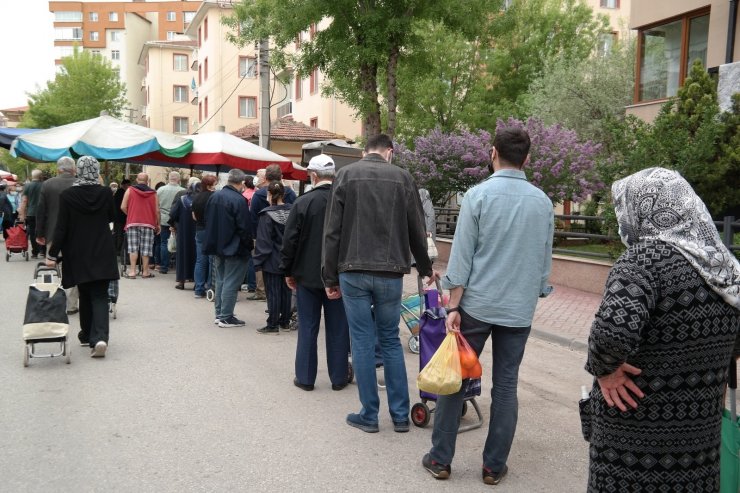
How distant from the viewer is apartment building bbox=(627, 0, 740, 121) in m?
14.1

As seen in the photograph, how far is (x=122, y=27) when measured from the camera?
95.4 meters

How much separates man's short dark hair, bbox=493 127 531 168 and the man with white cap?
223cm

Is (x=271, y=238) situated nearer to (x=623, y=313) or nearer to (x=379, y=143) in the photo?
(x=379, y=143)

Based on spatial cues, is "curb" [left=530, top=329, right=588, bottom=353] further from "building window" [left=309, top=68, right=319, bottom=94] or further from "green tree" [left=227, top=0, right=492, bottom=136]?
"building window" [left=309, top=68, right=319, bottom=94]

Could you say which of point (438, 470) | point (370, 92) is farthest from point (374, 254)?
point (370, 92)

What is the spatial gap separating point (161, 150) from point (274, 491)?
10.9 m

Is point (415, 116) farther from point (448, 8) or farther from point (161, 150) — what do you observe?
point (161, 150)

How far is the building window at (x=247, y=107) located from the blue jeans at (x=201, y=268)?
3666 cm

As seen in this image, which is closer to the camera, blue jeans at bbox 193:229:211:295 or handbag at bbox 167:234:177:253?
blue jeans at bbox 193:229:211:295

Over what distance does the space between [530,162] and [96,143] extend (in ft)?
30.1

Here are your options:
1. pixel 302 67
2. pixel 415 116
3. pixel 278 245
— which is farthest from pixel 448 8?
pixel 415 116

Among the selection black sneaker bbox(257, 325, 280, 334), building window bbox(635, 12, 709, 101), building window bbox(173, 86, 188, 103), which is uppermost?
building window bbox(173, 86, 188, 103)

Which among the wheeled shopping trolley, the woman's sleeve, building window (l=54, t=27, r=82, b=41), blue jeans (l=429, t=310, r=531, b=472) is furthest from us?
building window (l=54, t=27, r=82, b=41)

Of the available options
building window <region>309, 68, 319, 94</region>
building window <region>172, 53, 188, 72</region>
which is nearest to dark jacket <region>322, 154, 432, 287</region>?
building window <region>309, 68, 319, 94</region>
